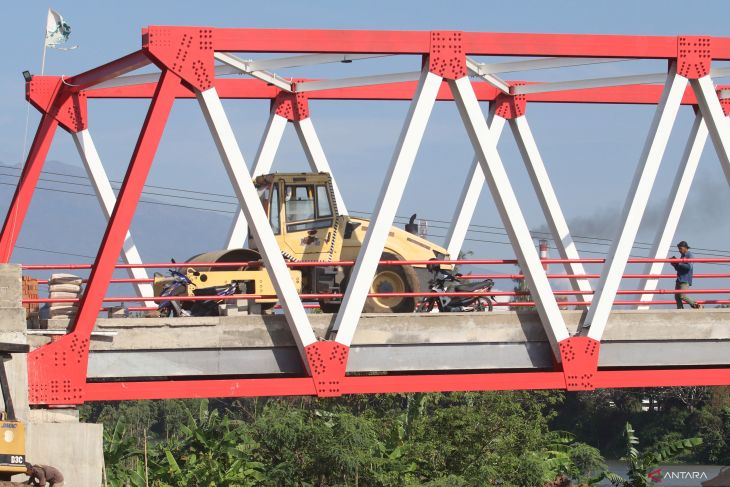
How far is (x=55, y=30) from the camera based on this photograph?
2470cm

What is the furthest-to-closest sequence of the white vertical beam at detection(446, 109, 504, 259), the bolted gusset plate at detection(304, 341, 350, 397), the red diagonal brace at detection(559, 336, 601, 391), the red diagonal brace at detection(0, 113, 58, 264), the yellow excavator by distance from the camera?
the white vertical beam at detection(446, 109, 504, 259)
the red diagonal brace at detection(0, 113, 58, 264)
the red diagonal brace at detection(559, 336, 601, 391)
the bolted gusset plate at detection(304, 341, 350, 397)
the yellow excavator

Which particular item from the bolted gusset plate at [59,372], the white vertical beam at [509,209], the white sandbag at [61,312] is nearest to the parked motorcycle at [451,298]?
the white vertical beam at [509,209]

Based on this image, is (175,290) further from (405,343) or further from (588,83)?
(588,83)

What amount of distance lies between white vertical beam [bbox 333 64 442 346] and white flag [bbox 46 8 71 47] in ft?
24.5

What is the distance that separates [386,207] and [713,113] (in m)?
6.24

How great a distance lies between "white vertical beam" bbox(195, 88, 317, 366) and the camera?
2055 centimetres

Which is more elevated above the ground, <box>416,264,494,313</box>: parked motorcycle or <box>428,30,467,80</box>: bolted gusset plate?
<box>428,30,467,80</box>: bolted gusset plate

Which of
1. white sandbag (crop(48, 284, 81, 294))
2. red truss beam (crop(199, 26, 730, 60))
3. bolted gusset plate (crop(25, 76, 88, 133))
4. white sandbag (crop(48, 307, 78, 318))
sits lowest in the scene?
white sandbag (crop(48, 307, 78, 318))

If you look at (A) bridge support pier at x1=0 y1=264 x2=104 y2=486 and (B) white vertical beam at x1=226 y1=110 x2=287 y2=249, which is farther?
(B) white vertical beam at x1=226 y1=110 x2=287 y2=249

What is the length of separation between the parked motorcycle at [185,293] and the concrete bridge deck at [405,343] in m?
2.38

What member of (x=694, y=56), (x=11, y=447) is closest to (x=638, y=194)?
(x=694, y=56)

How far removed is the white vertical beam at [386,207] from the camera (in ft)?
68.0

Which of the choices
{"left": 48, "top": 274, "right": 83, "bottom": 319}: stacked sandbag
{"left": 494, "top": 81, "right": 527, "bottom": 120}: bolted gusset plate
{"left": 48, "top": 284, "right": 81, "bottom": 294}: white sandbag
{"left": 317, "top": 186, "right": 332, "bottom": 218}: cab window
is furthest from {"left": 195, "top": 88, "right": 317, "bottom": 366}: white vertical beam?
{"left": 494, "top": 81, "right": 527, "bottom": 120}: bolted gusset plate

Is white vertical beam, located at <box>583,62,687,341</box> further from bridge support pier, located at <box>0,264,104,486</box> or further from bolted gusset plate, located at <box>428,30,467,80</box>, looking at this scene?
bridge support pier, located at <box>0,264,104,486</box>
